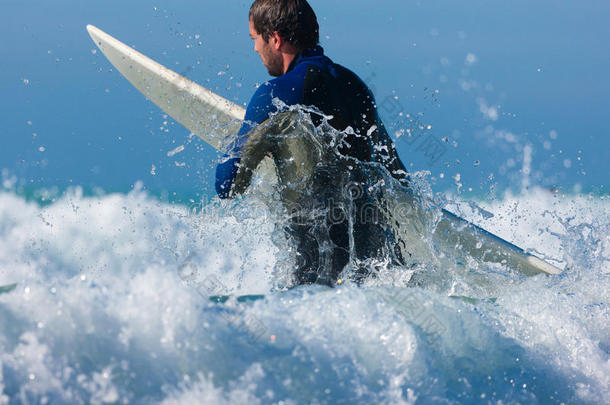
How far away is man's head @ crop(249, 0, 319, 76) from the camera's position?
5.55 feet

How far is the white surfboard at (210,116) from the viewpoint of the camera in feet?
7.10

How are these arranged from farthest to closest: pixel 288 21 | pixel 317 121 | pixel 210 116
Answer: pixel 210 116
pixel 288 21
pixel 317 121

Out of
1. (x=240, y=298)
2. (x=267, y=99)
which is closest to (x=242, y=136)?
(x=267, y=99)

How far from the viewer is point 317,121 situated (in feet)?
5.05

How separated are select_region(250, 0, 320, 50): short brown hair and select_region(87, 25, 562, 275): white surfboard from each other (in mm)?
324

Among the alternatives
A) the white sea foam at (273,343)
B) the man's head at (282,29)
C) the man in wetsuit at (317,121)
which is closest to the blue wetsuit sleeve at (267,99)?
the man in wetsuit at (317,121)

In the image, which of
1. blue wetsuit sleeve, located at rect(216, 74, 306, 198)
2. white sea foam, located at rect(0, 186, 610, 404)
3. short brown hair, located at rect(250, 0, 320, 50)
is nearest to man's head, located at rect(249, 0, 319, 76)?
short brown hair, located at rect(250, 0, 320, 50)

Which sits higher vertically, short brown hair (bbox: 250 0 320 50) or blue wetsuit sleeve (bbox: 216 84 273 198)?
short brown hair (bbox: 250 0 320 50)

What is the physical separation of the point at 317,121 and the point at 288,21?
352 millimetres

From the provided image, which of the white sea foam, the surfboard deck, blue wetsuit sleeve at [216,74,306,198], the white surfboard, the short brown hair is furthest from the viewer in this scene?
the white surfboard

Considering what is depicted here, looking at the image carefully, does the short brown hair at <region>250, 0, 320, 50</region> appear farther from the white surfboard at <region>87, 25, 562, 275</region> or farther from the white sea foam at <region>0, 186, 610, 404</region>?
the white sea foam at <region>0, 186, 610, 404</region>

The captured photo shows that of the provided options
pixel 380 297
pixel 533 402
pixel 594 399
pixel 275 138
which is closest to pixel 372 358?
pixel 380 297

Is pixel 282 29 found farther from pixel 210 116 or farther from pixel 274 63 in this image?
pixel 210 116

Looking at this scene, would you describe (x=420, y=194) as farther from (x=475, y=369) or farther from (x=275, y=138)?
(x=475, y=369)
